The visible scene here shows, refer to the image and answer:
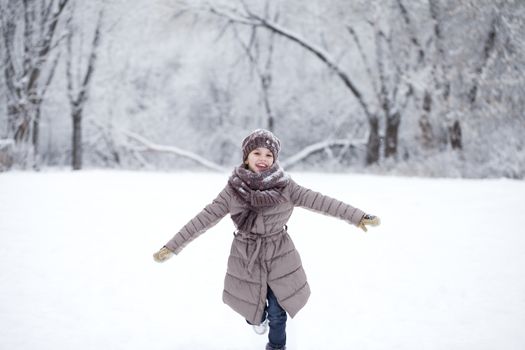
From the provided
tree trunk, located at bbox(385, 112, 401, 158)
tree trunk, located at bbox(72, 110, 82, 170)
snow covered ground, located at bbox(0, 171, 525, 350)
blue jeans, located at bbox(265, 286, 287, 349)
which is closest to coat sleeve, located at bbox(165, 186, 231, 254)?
blue jeans, located at bbox(265, 286, 287, 349)

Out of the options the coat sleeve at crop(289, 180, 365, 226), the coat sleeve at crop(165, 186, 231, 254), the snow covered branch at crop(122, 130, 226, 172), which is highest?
the snow covered branch at crop(122, 130, 226, 172)

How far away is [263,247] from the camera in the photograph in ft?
9.71

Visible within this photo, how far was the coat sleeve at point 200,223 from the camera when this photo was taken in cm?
291

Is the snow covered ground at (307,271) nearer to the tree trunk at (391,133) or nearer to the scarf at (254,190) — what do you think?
the scarf at (254,190)

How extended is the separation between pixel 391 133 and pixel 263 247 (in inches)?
508

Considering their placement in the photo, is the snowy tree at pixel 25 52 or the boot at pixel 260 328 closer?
the boot at pixel 260 328

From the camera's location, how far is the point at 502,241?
5.51 m

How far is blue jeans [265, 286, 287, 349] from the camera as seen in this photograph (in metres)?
3.01

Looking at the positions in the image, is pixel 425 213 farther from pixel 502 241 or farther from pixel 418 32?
pixel 418 32

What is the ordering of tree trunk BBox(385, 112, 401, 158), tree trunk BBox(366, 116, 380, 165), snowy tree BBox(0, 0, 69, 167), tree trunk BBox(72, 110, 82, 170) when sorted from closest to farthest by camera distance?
snowy tree BBox(0, 0, 69, 167)
tree trunk BBox(385, 112, 401, 158)
tree trunk BBox(366, 116, 380, 165)
tree trunk BBox(72, 110, 82, 170)

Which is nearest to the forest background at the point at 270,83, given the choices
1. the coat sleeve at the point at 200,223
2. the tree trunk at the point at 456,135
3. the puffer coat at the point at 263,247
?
the tree trunk at the point at 456,135

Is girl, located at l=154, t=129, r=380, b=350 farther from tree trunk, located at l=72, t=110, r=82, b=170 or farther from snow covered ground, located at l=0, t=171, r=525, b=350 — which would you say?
tree trunk, located at l=72, t=110, r=82, b=170

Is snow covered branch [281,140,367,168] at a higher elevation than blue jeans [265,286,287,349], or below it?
higher

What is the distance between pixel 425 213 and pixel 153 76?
16.8 metres
